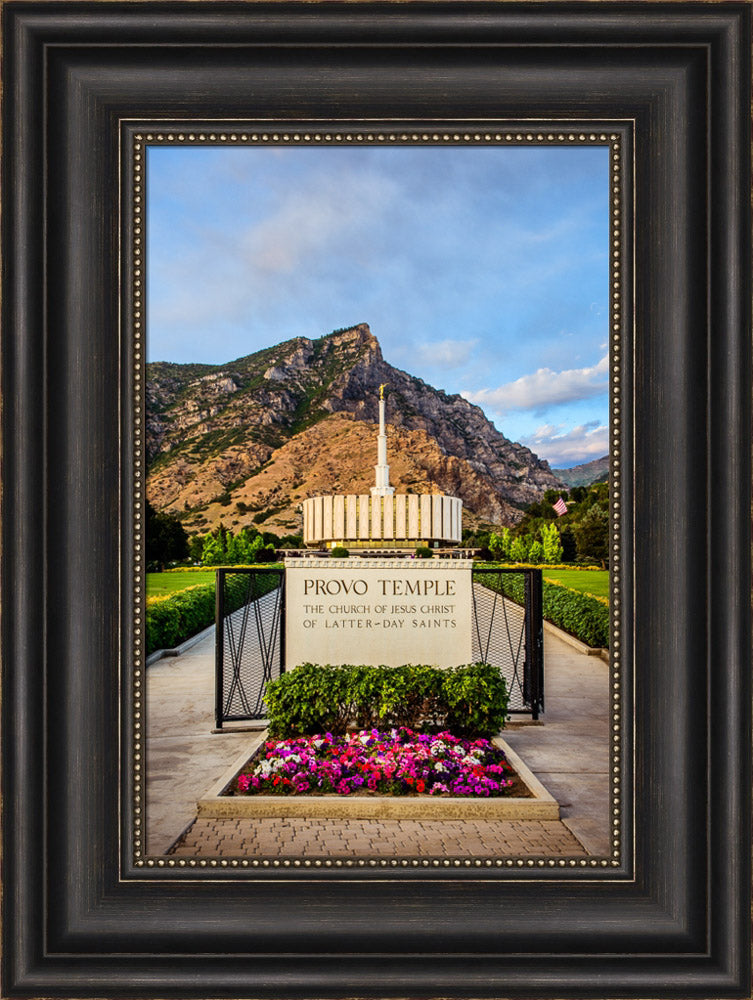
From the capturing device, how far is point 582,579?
1508cm

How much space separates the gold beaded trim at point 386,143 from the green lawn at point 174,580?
8.09 meters

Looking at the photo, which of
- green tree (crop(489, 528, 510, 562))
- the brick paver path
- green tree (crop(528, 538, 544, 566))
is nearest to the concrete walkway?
the brick paver path

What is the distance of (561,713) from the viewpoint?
6.75 metres

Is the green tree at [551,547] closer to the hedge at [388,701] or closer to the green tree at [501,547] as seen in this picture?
the green tree at [501,547]

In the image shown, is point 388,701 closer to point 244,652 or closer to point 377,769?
point 377,769

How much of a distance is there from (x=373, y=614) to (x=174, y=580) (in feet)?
31.9

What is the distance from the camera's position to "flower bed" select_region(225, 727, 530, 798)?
4297 millimetres

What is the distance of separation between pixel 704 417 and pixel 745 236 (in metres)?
0.80

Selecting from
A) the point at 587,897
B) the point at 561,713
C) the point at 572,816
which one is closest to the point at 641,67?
the point at 587,897

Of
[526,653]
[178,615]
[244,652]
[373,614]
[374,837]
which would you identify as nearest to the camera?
[374,837]

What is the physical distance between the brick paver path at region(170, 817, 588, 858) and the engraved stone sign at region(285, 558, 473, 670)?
1874 millimetres

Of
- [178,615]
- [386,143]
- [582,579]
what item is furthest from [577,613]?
[386,143]

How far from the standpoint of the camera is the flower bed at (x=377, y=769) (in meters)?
4.30

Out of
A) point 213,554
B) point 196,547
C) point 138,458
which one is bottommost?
point 213,554
